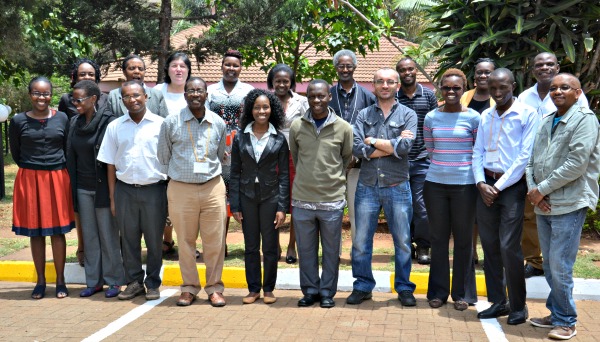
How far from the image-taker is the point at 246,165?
22.6 ft

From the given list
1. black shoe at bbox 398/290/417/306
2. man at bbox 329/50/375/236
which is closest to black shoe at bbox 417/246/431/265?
man at bbox 329/50/375/236

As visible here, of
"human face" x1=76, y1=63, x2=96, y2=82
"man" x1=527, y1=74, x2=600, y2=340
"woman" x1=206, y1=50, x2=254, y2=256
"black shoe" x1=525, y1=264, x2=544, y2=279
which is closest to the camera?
"man" x1=527, y1=74, x2=600, y2=340

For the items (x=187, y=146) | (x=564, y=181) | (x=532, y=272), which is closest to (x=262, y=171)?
(x=187, y=146)

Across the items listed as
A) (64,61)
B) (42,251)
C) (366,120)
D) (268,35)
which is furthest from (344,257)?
(64,61)

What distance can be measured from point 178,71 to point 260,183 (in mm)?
1714

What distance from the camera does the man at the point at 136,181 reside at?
274 inches

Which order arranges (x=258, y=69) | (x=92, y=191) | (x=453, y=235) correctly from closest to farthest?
(x=453, y=235) → (x=92, y=191) → (x=258, y=69)

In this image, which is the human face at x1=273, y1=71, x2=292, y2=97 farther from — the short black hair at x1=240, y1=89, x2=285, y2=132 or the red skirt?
the red skirt

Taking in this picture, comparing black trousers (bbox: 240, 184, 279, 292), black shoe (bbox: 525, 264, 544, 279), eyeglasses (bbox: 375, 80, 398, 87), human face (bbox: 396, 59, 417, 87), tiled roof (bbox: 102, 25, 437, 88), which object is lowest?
black shoe (bbox: 525, 264, 544, 279)

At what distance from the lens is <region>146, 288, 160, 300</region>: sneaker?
709 centimetres

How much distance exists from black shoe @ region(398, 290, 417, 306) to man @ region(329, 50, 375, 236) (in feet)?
2.97

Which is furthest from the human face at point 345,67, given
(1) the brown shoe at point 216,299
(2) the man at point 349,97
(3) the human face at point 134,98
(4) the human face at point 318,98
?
(1) the brown shoe at point 216,299

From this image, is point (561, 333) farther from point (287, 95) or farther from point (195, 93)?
point (195, 93)

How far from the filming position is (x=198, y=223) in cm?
699
